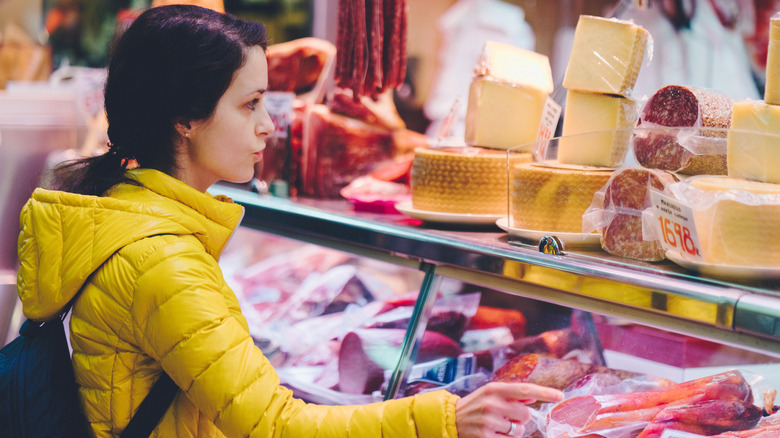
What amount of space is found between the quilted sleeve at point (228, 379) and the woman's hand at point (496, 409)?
3cm

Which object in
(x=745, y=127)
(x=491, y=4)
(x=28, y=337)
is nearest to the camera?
(x=745, y=127)

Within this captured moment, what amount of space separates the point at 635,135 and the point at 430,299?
67 centimetres

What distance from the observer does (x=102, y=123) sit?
3.78 m

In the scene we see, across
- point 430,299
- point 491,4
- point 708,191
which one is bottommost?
point 430,299

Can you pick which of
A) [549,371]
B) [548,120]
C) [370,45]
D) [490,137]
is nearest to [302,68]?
[370,45]

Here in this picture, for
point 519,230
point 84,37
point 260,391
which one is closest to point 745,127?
point 519,230

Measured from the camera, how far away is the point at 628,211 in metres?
1.40

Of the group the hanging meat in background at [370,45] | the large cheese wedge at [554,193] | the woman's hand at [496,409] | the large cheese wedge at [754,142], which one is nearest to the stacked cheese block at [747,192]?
the large cheese wedge at [754,142]

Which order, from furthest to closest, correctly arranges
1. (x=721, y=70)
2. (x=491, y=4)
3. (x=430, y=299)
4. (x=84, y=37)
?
(x=84, y=37) < (x=491, y=4) < (x=721, y=70) < (x=430, y=299)

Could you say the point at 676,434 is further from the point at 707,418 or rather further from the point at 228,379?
the point at 228,379

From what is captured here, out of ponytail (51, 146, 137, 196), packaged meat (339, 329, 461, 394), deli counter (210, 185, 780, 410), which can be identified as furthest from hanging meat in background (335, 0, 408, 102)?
ponytail (51, 146, 137, 196)

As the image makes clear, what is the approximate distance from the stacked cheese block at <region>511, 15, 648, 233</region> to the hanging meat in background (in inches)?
35.9

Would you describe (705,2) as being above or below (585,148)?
above

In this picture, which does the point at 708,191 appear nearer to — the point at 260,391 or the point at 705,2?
the point at 260,391
